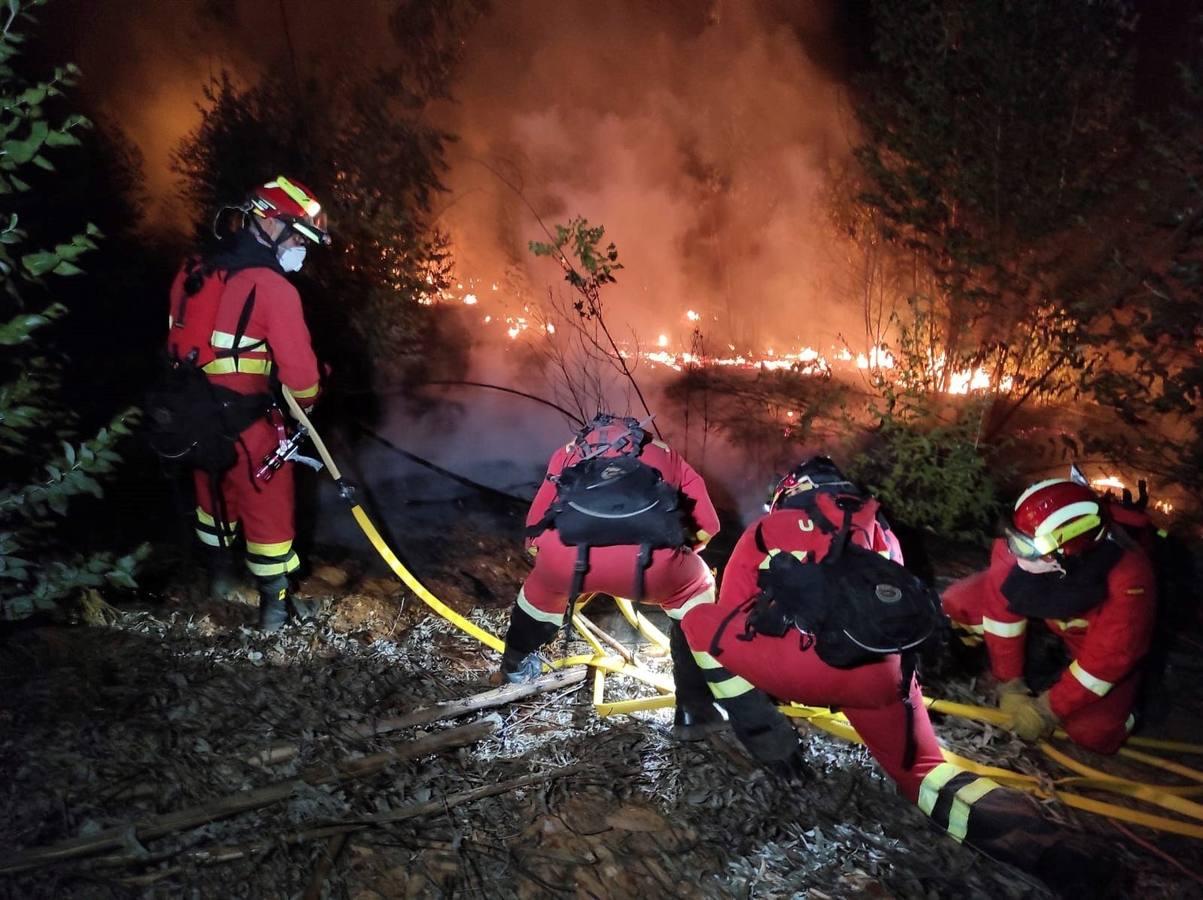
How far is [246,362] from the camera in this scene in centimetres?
404

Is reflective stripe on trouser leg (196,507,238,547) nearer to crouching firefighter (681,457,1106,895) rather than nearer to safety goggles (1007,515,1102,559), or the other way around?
crouching firefighter (681,457,1106,895)

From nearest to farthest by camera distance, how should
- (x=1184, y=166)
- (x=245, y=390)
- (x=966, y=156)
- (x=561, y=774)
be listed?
(x=561, y=774) < (x=245, y=390) < (x=1184, y=166) < (x=966, y=156)

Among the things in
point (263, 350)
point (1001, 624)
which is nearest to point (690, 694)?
point (1001, 624)

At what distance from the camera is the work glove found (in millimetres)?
3549

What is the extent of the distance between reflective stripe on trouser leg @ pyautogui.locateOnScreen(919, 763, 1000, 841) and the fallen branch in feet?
4.54

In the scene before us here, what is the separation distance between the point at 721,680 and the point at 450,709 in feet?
4.25

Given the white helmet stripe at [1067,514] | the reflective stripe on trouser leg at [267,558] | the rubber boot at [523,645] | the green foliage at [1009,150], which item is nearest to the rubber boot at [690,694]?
the rubber boot at [523,645]

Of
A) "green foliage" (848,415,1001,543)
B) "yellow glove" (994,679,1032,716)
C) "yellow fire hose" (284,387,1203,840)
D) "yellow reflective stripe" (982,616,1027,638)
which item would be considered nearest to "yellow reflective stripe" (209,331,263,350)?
"yellow fire hose" (284,387,1203,840)

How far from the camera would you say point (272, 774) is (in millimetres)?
2889

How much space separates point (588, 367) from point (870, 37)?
644cm

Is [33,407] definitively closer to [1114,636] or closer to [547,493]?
[547,493]

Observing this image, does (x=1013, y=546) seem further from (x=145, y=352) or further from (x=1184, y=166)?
(x=145, y=352)

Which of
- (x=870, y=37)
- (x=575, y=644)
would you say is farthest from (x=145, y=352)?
(x=870, y=37)

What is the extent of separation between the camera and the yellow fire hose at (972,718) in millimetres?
3016
